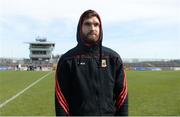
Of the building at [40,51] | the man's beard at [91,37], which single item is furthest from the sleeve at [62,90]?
the building at [40,51]

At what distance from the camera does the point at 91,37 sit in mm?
4184

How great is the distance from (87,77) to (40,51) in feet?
419

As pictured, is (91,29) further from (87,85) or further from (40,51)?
(40,51)

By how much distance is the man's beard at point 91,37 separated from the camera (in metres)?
4.18

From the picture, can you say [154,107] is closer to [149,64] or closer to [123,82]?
[123,82]

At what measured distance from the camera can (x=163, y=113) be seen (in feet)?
42.1

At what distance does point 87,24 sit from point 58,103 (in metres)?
0.87

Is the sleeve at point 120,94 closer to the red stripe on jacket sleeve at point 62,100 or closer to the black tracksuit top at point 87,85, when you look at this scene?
the black tracksuit top at point 87,85

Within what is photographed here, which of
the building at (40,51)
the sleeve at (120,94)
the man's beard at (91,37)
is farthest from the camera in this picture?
the building at (40,51)

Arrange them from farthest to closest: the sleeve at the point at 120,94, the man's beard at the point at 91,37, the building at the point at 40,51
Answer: the building at the point at 40,51 < the sleeve at the point at 120,94 < the man's beard at the point at 91,37

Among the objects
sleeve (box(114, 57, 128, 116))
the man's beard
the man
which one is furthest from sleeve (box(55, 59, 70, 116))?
sleeve (box(114, 57, 128, 116))

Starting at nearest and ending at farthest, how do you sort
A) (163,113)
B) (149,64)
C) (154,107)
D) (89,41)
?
(89,41) < (163,113) < (154,107) < (149,64)

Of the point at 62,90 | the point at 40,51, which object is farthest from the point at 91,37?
the point at 40,51

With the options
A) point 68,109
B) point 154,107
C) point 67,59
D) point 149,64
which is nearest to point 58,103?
point 68,109
